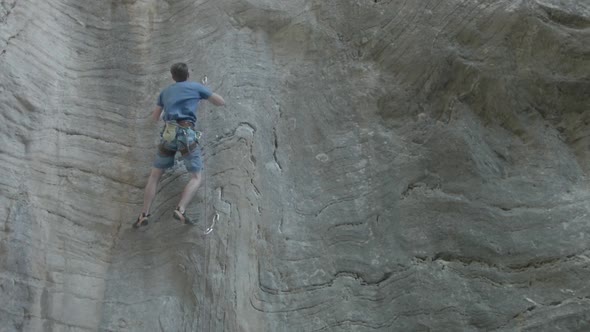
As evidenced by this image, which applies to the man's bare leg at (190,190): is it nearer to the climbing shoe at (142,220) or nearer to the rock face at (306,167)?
the rock face at (306,167)

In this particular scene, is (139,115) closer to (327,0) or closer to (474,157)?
(327,0)

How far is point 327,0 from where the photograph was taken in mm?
9383

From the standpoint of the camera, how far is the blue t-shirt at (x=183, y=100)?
768 cm

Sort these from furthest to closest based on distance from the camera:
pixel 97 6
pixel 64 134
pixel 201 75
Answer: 1. pixel 97 6
2. pixel 201 75
3. pixel 64 134

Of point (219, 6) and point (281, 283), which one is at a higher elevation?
point (219, 6)

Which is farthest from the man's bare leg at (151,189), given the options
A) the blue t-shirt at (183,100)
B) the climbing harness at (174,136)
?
the blue t-shirt at (183,100)

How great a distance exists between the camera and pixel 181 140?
7.57 metres

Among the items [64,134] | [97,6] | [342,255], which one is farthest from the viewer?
[97,6]

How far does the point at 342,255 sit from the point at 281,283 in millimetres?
634

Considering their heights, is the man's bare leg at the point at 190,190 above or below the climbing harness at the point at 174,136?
below

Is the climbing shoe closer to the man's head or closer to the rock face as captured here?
the rock face

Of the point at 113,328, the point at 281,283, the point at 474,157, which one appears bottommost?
the point at 113,328

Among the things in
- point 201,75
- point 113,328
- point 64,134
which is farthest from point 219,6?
point 113,328

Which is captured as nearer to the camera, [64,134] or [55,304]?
[55,304]
